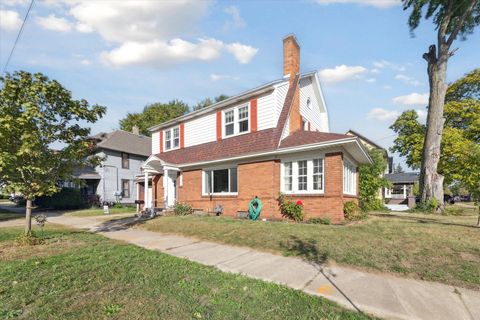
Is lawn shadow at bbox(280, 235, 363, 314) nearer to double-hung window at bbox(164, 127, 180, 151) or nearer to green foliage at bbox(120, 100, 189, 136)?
double-hung window at bbox(164, 127, 180, 151)

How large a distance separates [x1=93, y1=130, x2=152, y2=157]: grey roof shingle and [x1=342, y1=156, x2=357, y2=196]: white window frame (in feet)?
78.1

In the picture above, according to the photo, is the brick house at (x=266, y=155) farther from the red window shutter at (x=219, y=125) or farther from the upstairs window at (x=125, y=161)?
the upstairs window at (x=125, y=161)

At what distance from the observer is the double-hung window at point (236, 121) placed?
51.8 ft

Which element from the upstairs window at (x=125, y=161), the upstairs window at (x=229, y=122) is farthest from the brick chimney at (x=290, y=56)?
the upstairs window at (x=125, y=161)

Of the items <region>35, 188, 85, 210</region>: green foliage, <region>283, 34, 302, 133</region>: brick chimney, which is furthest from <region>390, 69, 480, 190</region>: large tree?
<region>35, 188, 85, 210</region>: green foliage

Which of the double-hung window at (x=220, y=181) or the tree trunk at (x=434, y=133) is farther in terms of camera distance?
the tree trunk at (x=434, y=133)

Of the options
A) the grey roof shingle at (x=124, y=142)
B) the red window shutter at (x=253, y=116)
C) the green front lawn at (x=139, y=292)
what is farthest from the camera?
the grey roof shingle at (x=124, y=142)

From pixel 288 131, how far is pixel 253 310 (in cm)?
1138

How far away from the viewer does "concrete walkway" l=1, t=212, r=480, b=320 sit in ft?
13.6

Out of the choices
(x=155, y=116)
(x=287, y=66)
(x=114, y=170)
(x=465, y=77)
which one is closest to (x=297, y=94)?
(x=287, y=66)

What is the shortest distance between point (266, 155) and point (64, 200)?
21636 mm

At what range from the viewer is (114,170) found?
29719 millimetres

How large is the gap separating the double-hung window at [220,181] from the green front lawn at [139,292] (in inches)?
351

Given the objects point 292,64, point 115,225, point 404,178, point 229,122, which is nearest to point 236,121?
point 229,122
